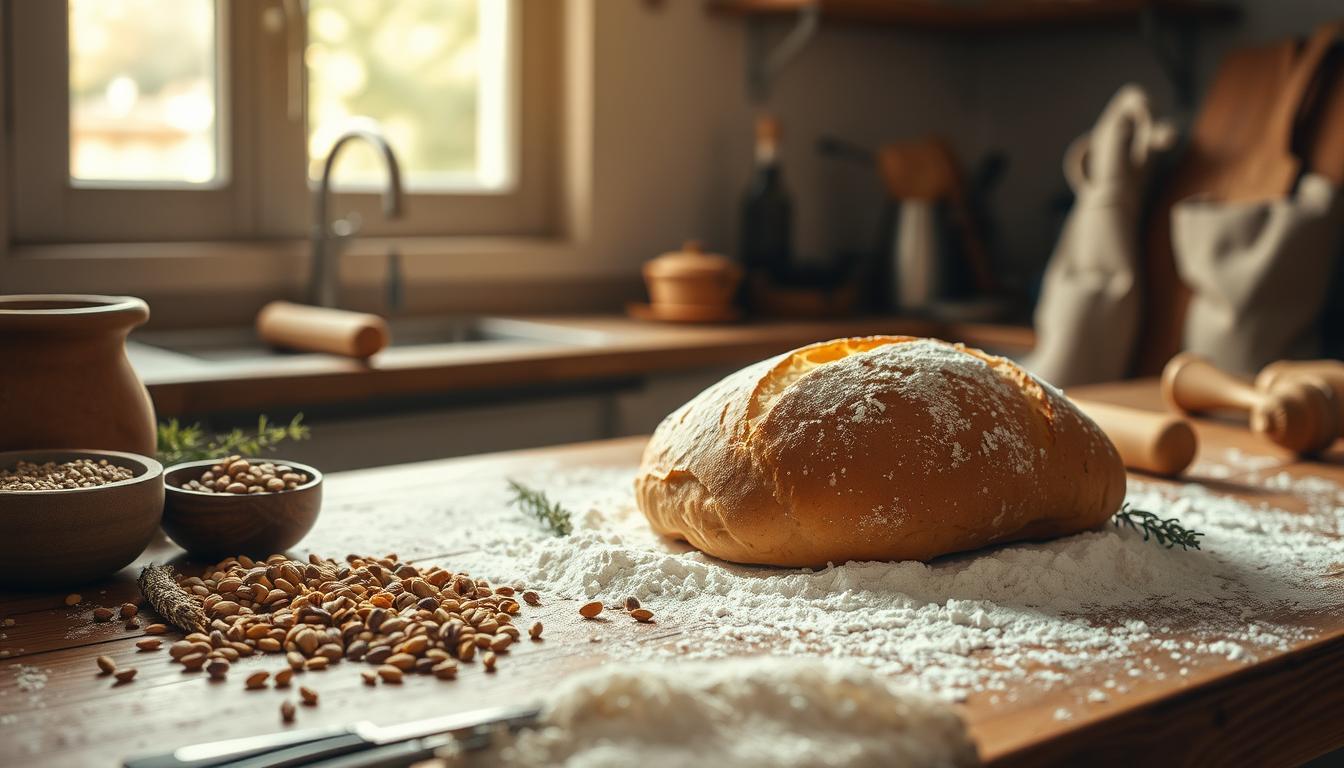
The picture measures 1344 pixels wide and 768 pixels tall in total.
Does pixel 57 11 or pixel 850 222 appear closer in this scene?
pixel 57 11

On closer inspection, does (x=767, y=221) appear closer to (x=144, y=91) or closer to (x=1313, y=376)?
(x=144, y=91)

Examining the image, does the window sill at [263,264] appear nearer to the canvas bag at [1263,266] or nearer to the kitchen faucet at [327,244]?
the kitchen faucet at [327,244]

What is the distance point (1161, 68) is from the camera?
315 cm

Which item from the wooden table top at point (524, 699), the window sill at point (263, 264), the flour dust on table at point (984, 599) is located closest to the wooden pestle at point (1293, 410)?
the flour dust on table at point (984, 599)

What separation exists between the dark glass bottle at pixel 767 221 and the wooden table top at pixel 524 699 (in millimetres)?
2261

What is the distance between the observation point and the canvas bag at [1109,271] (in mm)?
2699

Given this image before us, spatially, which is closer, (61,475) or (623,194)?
(61,475)

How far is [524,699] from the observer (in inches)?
29.8

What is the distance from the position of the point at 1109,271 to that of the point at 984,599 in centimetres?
196

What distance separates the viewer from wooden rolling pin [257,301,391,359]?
81.5 inches

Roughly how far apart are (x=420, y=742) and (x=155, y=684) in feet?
0.67

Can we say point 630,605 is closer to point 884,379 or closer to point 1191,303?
point 884,379

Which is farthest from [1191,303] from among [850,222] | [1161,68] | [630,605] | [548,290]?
[630,605]

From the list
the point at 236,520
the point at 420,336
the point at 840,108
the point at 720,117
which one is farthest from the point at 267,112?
the point at 236,520
